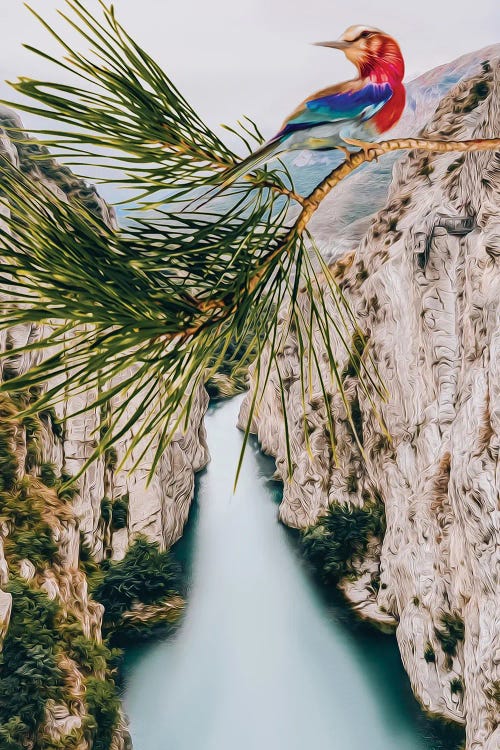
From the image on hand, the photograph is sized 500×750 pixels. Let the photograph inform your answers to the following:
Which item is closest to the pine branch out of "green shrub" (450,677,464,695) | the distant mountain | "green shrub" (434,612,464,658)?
the distant mountain

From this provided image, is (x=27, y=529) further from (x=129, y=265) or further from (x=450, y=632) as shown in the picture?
(x=129, y=265)

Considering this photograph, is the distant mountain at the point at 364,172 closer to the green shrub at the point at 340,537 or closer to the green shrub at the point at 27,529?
the green shrub at the point at 340,537

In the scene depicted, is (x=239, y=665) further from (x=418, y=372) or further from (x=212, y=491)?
(x=418, y=372)

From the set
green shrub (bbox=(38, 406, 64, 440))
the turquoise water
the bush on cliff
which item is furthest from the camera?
green shrub (bbox=(38, 406, 64, 440))

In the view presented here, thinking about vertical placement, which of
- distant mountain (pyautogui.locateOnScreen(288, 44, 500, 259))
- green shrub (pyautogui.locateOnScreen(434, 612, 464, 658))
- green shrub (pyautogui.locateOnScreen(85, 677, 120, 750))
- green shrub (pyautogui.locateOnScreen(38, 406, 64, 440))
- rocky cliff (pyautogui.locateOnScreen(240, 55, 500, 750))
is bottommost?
green shrub (pyautogui.locateOnScreen(85, 677, 120, 750))

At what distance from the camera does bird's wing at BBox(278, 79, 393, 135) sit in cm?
159

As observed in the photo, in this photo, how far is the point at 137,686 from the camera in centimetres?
354

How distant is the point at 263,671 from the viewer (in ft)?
11.7

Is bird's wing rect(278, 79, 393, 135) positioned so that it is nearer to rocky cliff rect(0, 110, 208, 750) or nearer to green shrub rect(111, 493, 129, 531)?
rocky cliff rect(0, 110, 208, 750)

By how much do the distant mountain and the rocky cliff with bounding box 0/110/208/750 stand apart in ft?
4.97

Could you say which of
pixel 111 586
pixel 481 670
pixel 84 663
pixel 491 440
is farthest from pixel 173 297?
pixel 111 586

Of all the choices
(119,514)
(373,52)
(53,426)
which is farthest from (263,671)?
(373,52)

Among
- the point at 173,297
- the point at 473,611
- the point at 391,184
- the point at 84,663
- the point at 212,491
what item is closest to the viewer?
the point at 173,297

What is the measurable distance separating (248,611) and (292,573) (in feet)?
1.81
